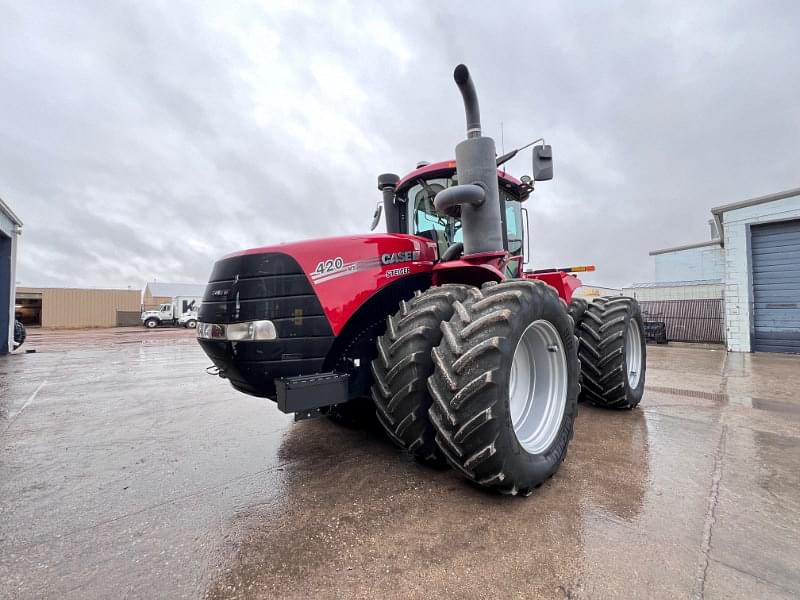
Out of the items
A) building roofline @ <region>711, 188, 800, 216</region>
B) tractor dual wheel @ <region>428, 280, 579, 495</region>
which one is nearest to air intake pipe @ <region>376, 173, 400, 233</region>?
tractor dual wheel @ <region>428, 280, 579, 495</region>

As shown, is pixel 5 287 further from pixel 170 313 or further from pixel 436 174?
pixel 170 313

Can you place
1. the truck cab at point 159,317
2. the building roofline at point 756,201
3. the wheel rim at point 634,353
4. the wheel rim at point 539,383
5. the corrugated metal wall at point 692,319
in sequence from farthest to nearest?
the truck cab at point 159,317 < the corrugated metal wall at point 692,319 < the building roofline at point 756,201 < the wheel rim at point 634,353 < the wheel rim at point 539,383

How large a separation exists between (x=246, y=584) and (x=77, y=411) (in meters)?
4.53

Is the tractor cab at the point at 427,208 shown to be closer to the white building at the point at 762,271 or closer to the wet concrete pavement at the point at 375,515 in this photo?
the wet concrete pavement at the point at 375,515

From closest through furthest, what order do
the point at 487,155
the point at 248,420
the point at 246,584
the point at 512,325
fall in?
the point at 246,584 < the point at 512,325 < the point at 487,155 < the point at 248,420

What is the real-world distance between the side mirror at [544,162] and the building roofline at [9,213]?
1371 cm

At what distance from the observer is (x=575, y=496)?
2.32 m

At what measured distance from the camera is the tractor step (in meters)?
2.14

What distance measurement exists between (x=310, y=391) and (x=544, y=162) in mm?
2592

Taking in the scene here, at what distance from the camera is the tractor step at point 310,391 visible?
214cm

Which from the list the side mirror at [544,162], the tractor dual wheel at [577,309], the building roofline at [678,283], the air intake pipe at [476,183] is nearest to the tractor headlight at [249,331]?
the air intake pipe at [476,183]

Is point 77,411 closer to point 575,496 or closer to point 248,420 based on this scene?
point 248,420

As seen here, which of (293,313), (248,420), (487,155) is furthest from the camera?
(248,420)

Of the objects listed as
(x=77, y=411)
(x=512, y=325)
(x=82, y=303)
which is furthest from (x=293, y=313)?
(x=82, y=303)
